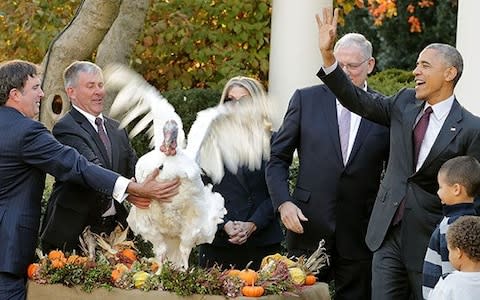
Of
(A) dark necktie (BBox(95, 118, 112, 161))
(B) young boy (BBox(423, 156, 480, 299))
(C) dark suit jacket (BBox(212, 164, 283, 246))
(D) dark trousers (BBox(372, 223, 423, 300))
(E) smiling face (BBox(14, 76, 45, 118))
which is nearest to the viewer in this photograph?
(B) young boy (BBox(423, 156, 480, 299))

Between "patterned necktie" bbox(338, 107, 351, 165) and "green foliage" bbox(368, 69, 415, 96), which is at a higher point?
"patterned necktie" bbox(338, 107, 351, 165)

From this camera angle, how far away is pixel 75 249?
7371 millimetres

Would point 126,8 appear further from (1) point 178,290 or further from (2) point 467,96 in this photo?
(1) point 178,290

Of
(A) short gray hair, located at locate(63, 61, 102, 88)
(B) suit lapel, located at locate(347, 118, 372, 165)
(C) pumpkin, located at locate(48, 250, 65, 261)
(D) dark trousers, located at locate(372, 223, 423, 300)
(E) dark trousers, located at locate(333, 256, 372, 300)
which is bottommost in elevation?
(E) dark trousers, located at locate(333, 256, 372, 300)

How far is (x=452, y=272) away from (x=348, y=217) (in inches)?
63.0

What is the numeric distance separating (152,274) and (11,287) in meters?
0.83

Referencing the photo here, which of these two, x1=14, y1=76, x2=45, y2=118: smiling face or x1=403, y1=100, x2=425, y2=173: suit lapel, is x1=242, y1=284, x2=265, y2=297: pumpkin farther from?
x1=14, y1=76, x2=45, y2=118: smiling face

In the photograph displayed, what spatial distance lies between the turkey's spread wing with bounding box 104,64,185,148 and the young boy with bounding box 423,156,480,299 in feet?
4.99

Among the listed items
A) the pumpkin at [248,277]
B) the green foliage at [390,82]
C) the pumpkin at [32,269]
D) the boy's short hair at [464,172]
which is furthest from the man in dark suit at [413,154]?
the green foliage at [390,82]

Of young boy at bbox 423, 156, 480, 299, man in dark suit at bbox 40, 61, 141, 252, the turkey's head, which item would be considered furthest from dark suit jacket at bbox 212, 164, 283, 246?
young boy at bbox 423, 156, 480, 299

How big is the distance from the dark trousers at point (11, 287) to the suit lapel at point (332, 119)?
220 centimetres

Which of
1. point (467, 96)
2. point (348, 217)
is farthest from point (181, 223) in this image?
point (467, 96)

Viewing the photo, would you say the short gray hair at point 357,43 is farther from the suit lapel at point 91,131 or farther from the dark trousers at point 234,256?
the suit lapel at point 91,131

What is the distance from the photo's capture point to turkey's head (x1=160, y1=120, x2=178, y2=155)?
6.61 metres
